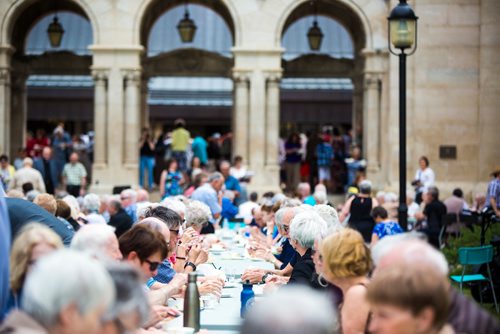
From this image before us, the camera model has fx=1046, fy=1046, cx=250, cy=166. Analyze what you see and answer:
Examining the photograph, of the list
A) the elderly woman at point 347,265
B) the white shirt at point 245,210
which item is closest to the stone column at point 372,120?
the white shirt at point 245,210

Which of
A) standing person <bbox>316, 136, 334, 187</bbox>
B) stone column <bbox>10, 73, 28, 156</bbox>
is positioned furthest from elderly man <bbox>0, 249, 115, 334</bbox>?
stone column <bbox>10, 73, 28, 156</bbox>

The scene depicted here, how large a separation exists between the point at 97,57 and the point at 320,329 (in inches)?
873

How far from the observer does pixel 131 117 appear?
82.6 feet

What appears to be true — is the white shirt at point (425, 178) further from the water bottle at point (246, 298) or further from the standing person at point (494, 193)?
the water bottle at point (246, 298)

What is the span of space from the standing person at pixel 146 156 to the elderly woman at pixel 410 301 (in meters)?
21.7

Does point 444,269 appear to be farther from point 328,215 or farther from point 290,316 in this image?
point 328,215

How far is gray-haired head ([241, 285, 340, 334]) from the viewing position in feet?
10.4

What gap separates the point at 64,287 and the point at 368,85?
21847mm

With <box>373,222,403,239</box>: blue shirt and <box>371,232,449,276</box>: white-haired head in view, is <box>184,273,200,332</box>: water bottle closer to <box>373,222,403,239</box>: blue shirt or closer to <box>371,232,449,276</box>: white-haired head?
<box>371,232,449,276</box>: white-haired head

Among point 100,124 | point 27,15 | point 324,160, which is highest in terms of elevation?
point 27,15

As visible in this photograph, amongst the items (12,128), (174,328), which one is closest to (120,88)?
(12,128)

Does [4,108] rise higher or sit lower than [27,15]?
lower

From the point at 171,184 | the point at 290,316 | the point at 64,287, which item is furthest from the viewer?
the point at 171,184

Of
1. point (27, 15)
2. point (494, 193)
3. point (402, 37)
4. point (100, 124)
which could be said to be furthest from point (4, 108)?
point (402, 37)
